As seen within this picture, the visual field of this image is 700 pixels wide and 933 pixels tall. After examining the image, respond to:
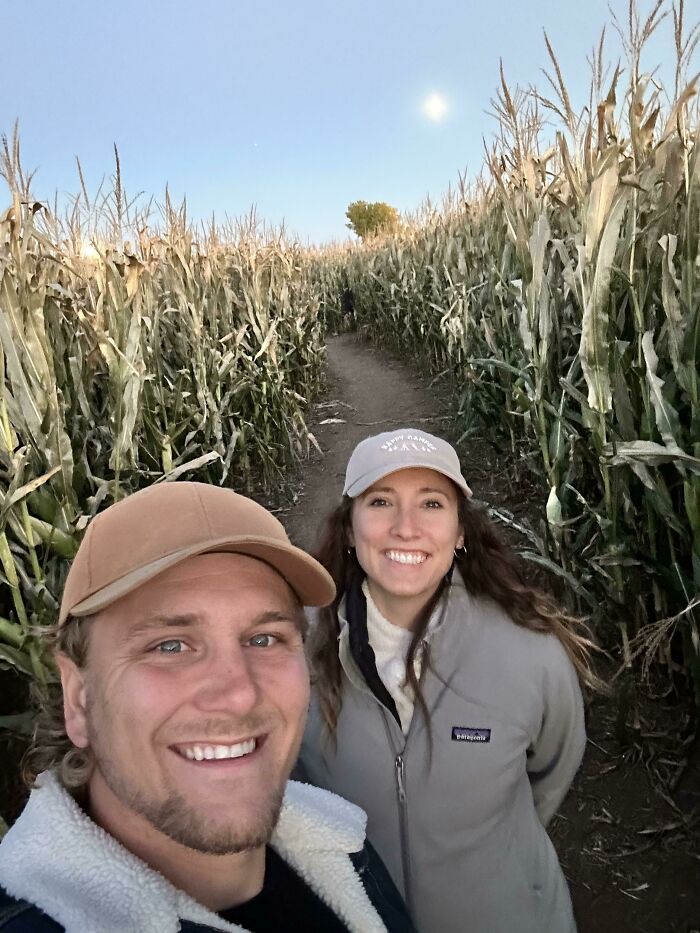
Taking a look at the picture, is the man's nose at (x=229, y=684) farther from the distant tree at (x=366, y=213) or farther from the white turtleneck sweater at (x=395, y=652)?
the distant tree at (x=366, y=213)

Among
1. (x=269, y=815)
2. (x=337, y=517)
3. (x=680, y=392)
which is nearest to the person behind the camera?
(x=269, y=815)

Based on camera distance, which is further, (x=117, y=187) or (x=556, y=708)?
(x=117, y=187)

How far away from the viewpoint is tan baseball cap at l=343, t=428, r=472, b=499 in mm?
1534

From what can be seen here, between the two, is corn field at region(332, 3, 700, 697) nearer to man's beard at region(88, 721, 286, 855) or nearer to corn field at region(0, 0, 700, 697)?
corn field at region(0, 0, 700, 697)

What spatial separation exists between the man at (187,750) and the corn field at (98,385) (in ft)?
3.03

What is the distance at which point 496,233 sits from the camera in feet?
15.3

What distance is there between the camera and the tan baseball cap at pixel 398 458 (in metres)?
1.53

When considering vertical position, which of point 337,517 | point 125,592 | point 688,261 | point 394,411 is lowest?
point 394,411

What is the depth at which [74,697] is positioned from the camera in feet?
3.26

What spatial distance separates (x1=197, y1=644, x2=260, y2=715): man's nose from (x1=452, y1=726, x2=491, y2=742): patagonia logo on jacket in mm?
660

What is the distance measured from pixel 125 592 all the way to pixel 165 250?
200 inches

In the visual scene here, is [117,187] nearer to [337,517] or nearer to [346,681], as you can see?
[337,517]

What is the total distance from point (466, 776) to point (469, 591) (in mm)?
431

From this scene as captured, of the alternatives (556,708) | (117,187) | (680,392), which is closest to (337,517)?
(556,708)
